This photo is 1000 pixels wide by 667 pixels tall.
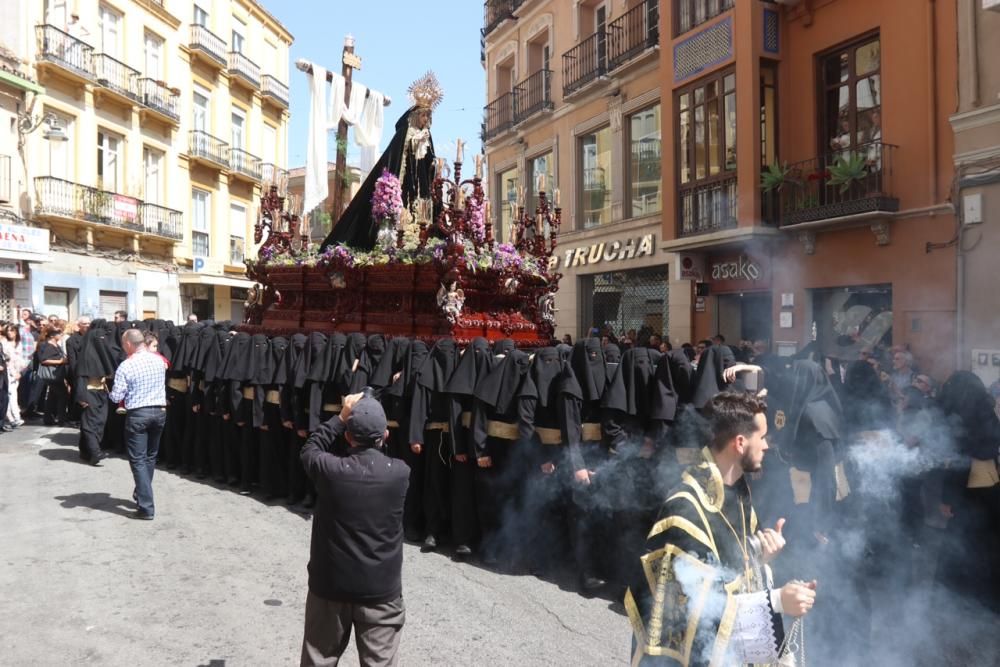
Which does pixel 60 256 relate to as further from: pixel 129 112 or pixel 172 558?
pixel 172 558

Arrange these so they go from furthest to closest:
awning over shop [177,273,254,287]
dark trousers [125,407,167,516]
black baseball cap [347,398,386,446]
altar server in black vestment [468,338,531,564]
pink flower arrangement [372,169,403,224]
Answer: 1. awning over shop [177,273,254,287]
2. pink flower arrangement [372,169,403,224]
3. dark trousers [125,407,167,516]
4. altar server in black vestment [468,338,531,564]
5. black baseball cap [347,398,386,446]

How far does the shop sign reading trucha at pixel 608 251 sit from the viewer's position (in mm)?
16953

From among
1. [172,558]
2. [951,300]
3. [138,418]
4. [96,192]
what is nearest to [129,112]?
[96,192]

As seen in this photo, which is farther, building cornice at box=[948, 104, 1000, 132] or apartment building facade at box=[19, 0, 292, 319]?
apartment building facade at box=[19, 0, 292, 319]

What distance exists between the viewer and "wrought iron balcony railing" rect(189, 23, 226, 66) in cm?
2619

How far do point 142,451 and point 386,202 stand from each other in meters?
3.88

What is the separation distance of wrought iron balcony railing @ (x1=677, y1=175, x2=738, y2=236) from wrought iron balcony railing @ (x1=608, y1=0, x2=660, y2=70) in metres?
3.88

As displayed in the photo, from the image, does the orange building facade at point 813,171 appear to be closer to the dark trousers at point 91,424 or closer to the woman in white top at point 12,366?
the dark trousers at point 91,424

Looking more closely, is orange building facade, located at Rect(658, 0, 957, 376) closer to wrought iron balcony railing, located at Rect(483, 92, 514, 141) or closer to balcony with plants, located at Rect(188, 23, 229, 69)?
wrought iron balcony railing, located at Rect(483, 92, 514, 141)

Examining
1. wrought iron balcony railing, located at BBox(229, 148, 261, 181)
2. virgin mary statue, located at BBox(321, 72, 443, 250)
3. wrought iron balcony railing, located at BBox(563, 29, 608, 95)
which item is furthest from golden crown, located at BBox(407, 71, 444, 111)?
wrought iron balcony railing, located at BBox(229, 148, 261, 181)

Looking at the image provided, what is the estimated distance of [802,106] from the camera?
13.4 meters

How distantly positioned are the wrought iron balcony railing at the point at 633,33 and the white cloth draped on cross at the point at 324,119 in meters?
7.59

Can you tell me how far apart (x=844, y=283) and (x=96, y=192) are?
1978 cm

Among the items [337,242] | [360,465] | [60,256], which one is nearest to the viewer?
[360,465]
